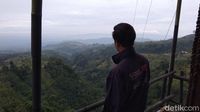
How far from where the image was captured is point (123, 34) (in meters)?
1.93

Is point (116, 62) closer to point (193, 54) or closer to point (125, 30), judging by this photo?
point (125, 30)

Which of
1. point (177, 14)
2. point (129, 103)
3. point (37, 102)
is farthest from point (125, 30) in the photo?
point (177, 14)

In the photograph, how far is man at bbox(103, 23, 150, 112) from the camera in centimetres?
188

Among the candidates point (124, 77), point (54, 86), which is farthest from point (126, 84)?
point (54, 86)

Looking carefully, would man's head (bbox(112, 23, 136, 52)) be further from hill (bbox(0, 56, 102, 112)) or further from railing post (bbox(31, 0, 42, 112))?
hill (bbox(0, 56, 102, 112))

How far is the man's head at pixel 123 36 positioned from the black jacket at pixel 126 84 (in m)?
0.04

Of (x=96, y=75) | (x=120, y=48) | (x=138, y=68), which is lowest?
(x=96, y=75)

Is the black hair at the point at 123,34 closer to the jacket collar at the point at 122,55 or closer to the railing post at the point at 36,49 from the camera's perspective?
the jacket collar at the point at 122,55

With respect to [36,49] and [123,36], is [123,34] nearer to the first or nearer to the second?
[123,36]

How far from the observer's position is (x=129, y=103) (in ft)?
6.53

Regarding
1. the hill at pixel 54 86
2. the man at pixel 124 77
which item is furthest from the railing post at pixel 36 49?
the hill at pixel 54 86

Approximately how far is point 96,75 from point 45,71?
12886 mm

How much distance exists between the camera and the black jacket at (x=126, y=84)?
188 centimetres

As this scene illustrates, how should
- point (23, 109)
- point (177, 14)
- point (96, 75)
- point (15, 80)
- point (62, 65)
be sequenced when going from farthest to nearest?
1. point (96, 75)
2. point (62, 65)
3. point (15, 80)
4. point (23, 109)
5. point (177, 14)
